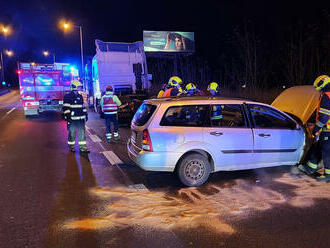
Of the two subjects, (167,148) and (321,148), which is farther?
(321,148)

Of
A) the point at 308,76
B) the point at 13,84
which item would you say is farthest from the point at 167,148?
the point at 13,84

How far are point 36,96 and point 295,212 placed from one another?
1467 cm

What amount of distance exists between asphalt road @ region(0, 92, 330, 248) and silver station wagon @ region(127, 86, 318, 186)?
0.38m

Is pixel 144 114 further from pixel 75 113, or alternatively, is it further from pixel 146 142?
pixel 75 113

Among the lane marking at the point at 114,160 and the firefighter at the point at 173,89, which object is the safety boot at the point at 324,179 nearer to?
the lane marking at the point at 114,160

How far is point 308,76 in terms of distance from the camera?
57.7ft

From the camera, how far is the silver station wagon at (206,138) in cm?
547

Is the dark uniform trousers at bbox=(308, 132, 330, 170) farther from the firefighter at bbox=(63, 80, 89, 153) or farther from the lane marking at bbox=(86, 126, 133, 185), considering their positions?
the firefighter at bbox=(63, 80, 89, 153)

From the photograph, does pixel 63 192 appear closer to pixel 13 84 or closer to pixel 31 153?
pixel 31 153

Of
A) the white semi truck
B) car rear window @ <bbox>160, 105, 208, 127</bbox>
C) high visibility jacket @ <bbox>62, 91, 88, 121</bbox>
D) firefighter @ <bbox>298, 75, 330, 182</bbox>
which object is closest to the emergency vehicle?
the white semi truck

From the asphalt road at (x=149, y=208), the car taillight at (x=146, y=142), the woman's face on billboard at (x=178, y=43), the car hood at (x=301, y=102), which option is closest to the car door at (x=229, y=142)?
the asphalt road at (x=149, y=208)

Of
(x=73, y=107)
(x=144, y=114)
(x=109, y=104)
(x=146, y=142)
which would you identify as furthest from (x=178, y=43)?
(x=146, y=142)

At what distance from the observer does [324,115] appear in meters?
5.61

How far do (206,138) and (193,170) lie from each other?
0.61 meters
